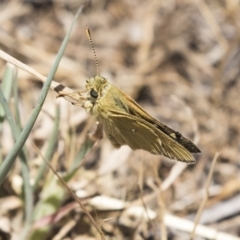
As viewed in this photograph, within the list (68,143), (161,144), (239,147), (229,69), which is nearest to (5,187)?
(68,143)

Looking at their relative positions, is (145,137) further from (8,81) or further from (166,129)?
(8,81)

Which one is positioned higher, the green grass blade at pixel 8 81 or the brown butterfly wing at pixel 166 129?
the brown butterfly wing at pixel 166 129

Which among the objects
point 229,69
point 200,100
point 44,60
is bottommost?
point 44,60

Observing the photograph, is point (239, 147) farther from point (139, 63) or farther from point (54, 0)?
point (54, 0)

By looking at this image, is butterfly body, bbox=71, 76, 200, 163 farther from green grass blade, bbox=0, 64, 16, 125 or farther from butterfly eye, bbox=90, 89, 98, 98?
green grass blade, bbox=0, 64, 16, 125

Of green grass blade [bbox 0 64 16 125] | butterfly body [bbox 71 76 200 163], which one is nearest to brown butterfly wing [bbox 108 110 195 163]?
butterfly body [bbox 71 76 200 163]

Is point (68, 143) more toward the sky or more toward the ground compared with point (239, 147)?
more toward the ground

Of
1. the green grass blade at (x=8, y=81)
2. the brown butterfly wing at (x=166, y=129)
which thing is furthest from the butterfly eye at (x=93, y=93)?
the green grass blade at (x=8, y=81)

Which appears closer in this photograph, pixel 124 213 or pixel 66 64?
pixel 124 213

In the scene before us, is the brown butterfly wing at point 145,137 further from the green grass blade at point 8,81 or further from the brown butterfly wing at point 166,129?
the green grass blade at point 8,81
